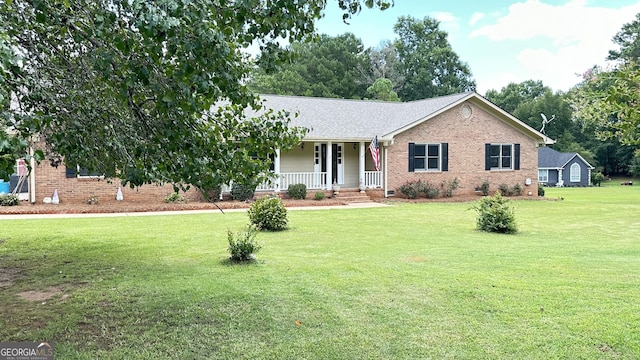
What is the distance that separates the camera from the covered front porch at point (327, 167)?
2069 centimetres

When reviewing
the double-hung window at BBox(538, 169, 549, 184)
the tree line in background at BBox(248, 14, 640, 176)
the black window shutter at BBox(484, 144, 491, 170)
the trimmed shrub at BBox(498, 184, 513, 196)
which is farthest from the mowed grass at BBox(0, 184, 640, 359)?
the tree line in background at BBox(248, 14, 640, 176)

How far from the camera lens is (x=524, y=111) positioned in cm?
5322

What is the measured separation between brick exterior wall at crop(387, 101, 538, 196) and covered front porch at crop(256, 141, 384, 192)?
1333 millimetres

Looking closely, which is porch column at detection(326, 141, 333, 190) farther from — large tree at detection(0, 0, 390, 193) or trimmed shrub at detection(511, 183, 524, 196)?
large tree at detection(0, 0, 390, 193)

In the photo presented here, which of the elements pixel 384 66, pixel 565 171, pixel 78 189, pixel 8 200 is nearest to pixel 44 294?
pixel 8 200

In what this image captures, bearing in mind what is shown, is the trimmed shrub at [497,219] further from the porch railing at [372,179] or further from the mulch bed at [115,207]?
the porch railing at [372,179]

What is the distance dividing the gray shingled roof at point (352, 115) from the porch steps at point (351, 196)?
2.41 meters

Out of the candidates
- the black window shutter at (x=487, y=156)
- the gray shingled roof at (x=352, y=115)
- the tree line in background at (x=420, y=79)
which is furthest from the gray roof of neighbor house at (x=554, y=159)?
the gray shingled roof at (x=352, y=115)

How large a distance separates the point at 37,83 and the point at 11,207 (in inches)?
552

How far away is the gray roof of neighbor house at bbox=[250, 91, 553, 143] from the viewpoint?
2120cm

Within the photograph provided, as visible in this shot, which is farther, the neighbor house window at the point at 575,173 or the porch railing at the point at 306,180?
the neighbor house window at the point at 575,173

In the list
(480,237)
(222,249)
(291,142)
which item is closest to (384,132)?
(480,237)

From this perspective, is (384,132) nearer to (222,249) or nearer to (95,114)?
(222,249)

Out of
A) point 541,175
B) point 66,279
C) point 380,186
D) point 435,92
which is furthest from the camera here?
point 435,92
